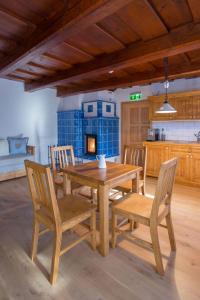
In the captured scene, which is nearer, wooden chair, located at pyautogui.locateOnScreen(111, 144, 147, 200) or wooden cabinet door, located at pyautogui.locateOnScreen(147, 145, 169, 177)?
wooden chair, located at pyautogui.locateOnScreen(111, 144, 147, 200)

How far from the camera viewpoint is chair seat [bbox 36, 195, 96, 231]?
1.71 m

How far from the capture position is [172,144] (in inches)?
161

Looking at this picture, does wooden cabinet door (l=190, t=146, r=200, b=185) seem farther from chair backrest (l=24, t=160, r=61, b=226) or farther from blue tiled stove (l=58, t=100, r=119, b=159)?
chair backrest (l=24, t=160, r=61, b=226)

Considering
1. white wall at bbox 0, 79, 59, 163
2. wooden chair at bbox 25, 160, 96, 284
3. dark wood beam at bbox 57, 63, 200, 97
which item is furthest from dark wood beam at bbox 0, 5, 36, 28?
white wall at bbox 0, 79, 59, 163

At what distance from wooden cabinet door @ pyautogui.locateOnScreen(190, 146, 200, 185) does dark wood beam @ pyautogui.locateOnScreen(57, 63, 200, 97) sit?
145 cm

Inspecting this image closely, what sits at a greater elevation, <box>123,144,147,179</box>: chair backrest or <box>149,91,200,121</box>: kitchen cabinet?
<box>149,91,200,121</box>: kitchen cabinet

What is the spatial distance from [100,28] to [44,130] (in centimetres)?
393

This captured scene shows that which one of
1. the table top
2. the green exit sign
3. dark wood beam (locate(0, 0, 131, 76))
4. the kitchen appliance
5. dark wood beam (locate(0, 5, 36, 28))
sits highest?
dark wood beam (locate(0, 5, 36, 28))

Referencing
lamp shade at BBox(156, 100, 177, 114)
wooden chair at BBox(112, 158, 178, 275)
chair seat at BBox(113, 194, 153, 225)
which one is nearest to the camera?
wooden chair at BBox(112, 158, 178, 275)

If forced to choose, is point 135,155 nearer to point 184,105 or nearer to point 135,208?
point 135,208

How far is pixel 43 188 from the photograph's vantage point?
1.65m

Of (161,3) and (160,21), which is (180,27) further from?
(161,3)

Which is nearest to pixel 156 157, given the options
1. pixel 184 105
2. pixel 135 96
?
pixel 184 105

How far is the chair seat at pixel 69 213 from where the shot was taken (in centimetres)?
171
